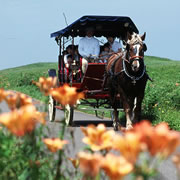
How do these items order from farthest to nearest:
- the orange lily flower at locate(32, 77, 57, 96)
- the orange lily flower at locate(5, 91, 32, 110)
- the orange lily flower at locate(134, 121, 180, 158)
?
the orange lily flower at locate(32, 77, 57, 96) < the orange lily flower at locate(5, 91, 32, 110) < the orange lily flower at locate(134, 121, 180, 158)

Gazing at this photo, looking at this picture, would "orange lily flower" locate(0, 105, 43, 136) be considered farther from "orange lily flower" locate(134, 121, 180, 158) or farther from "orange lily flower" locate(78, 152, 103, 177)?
"orange lily flower" locate(134, 121, 180, 158)

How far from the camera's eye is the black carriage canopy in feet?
37.5

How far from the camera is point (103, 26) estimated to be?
40.5 ft

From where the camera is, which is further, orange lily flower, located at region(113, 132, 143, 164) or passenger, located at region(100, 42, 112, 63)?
passenger, located at region(100, 42, 112, 63)

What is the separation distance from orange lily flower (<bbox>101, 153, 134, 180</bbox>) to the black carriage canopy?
32.7ft

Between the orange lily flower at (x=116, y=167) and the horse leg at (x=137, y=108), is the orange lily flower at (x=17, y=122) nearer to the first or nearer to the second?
the orange lily flower at (x=116, y=167)

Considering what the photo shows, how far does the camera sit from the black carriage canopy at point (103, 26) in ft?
37.5

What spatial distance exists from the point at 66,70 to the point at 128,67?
2.85 m

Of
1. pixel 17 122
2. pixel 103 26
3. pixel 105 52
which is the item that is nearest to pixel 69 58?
pixel 105 52

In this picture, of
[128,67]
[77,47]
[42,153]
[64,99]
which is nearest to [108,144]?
[64,99]

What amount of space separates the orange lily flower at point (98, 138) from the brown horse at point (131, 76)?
7.16 metres

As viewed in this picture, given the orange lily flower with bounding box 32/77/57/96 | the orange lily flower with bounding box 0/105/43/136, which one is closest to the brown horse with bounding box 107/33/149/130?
the orange lily flower with bounding box 32/77/57/96

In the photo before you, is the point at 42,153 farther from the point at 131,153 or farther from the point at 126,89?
the point at 126,89

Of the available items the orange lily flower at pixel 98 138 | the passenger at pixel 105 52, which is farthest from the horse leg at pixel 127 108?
the orange lily flower at pixel 98 138
